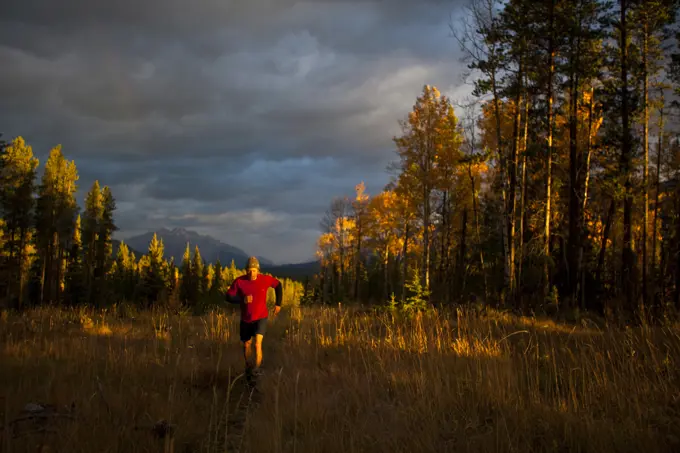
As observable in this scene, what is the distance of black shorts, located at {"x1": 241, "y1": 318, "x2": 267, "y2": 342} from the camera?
6492 mm

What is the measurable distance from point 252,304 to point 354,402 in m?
2.95

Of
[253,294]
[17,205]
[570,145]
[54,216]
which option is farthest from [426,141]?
[54,216]

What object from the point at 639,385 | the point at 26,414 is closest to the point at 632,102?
the point at 639,385

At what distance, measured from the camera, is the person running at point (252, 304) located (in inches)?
255

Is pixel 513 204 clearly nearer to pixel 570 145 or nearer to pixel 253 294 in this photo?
pixel 570 145

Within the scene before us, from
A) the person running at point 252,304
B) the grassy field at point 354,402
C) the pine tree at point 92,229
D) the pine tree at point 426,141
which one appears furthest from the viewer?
the pine tree at point 92,229

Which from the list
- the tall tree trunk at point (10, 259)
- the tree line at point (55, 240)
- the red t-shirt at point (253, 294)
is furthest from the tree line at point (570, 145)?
the tall tree trunk at point (10, 259)

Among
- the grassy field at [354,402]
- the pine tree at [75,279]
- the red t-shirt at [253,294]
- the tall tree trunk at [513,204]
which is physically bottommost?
the pine tree at [75,279]

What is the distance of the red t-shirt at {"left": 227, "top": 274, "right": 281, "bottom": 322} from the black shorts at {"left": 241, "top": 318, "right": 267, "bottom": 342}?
0.07m

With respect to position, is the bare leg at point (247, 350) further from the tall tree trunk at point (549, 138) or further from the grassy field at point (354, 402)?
the tall tree trunk at point (549, 138)

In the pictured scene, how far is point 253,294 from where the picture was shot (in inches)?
260

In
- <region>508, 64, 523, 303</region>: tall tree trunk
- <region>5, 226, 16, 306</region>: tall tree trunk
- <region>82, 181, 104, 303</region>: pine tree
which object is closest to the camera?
<region>508, 64, 523, 303</region>: tall tree trunk

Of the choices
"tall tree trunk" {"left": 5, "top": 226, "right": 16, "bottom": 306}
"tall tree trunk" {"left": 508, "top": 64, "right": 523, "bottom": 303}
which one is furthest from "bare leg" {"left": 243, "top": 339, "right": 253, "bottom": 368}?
"tall tree trunk" {"left": 5, "top": 226, "right": 16, "bottom": 306}

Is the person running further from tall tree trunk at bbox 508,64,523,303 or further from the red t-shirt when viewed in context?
tall tree trunk at bbox 508,64,523,303
